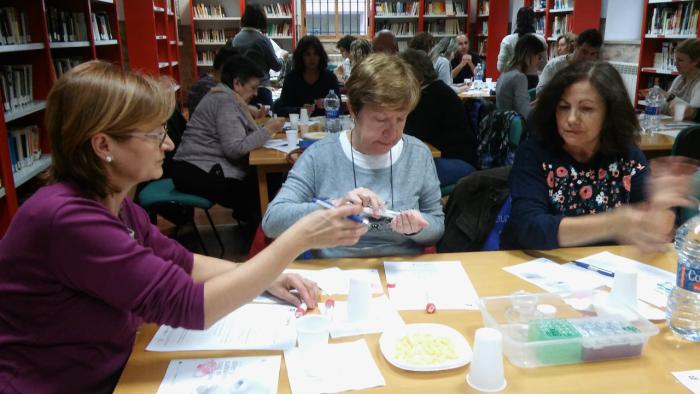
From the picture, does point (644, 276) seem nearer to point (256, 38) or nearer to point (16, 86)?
point (16, 86)

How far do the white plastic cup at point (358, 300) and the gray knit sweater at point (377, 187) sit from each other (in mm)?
500

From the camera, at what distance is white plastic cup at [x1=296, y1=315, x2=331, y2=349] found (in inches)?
41.4

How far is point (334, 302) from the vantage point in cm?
135

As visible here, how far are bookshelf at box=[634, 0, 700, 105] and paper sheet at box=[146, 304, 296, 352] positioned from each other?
5931mm

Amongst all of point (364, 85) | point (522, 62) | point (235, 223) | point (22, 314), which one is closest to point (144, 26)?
point (235, 223)

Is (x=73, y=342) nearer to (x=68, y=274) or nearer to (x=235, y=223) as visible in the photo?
(x=68, y=274)

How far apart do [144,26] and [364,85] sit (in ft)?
23.0

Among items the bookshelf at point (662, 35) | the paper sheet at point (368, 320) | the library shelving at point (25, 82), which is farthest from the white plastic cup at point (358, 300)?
the bookshelf at point (662, 35)

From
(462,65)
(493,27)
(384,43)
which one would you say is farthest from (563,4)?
(384,43)

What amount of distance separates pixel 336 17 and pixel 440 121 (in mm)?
7671

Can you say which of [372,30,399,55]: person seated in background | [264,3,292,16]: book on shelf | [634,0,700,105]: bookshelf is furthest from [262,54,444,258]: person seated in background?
[264,3,292,16]: book on shelf

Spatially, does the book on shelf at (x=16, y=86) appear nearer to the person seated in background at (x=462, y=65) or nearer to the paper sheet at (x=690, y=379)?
the paper sheet at (x=690, y=379)

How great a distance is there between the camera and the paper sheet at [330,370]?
102 centimetres

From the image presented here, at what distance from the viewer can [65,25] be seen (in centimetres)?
429
